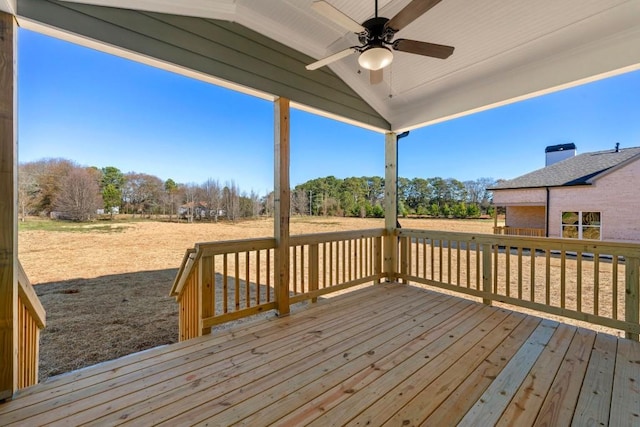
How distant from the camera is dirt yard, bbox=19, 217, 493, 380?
3416mm

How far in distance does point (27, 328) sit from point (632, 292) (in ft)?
18.0

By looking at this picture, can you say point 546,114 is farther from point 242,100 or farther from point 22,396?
point 22,396

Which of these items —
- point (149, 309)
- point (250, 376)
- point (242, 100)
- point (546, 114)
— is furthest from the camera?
point (242, 100)

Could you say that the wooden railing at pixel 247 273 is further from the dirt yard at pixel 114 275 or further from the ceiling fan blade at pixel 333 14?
the ceiling fan blade at pixel 333 14

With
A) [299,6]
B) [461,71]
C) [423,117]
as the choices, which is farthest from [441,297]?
[299,6]

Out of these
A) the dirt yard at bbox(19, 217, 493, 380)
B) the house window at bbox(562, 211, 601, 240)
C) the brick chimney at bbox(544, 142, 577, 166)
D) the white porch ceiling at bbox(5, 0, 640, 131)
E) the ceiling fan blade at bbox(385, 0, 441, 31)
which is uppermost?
the white porch ceiling at bbox(5, 0, 640, 131)

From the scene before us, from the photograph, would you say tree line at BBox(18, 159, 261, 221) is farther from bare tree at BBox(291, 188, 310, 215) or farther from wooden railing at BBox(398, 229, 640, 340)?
wooden railing at BBox(398, 229, 640, 340)

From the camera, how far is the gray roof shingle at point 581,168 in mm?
3717

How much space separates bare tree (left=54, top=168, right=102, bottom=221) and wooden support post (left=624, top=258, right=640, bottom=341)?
6.90 m

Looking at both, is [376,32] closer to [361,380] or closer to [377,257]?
[361,380]

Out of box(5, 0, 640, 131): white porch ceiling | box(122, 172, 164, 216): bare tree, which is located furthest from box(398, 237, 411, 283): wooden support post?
box(122, 172, 164, 216): bare tree

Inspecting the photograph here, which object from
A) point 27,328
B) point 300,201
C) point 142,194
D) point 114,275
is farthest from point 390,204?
point 114,275

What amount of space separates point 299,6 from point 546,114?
513cm

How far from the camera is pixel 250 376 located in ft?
6.14
